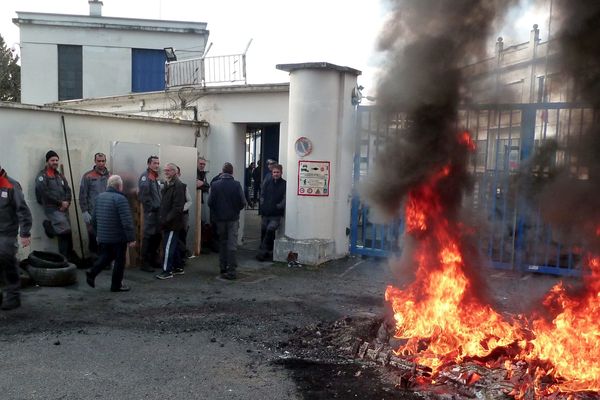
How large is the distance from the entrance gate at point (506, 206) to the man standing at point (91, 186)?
4.41m

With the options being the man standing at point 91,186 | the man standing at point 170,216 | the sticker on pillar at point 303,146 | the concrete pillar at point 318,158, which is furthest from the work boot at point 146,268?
the sticker on pillar at point 303,146

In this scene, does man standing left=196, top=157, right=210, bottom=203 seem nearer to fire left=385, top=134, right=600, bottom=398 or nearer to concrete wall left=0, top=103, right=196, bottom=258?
concrete wall left=0, top=103, right=196, bottom=258

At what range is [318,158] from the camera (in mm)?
9859

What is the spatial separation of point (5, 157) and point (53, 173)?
72 cm

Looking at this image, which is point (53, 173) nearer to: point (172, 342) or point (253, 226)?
point (172, 342)

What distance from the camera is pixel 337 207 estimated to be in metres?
10.1

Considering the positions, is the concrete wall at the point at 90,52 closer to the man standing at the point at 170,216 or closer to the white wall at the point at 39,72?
the white wall at the point at 39,72

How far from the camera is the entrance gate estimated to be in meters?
7.32

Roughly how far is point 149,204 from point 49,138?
195 centimetres

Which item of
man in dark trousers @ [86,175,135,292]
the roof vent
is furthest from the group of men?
the roof vent

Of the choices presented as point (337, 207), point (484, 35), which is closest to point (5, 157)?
point (337, 207)

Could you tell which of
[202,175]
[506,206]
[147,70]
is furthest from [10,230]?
[147,70]

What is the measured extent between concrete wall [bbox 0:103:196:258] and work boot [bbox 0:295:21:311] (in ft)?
7.06

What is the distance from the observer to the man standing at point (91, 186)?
908 centimetres
